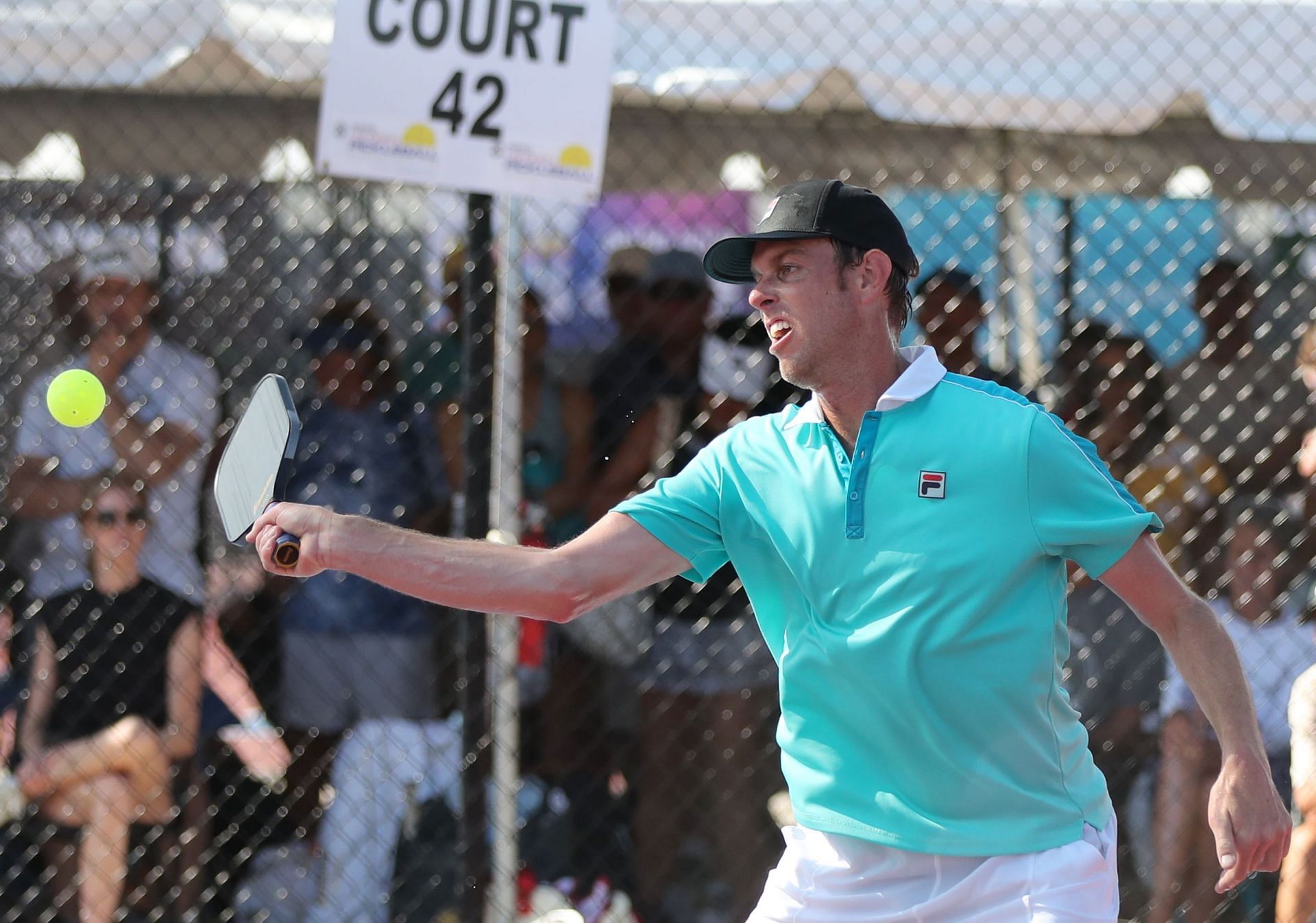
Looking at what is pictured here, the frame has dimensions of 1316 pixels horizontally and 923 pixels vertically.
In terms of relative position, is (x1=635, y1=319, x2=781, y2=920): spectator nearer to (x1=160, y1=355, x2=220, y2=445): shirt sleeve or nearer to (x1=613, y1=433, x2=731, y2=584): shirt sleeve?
(x1=160, y1=355, x2=220, y2=445): shirt sleeve

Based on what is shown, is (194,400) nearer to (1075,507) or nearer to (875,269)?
(875,269)

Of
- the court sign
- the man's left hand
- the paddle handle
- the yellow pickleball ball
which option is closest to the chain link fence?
the court sign

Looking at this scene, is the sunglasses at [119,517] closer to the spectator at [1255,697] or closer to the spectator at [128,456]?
the spectator at [128,456]

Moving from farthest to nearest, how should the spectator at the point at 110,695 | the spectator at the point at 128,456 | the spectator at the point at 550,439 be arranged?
the spectator at the point at 550,439, the spectator at the point at 128,456, the spectator at the point at 110,695

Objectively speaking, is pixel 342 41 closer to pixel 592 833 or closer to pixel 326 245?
pixel 326 245

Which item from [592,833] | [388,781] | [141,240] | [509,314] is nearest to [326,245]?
[141,240]

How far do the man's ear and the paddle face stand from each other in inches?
40.1

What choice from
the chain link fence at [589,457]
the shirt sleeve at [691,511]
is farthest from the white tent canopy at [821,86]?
the shirt sleeve at [691,511]

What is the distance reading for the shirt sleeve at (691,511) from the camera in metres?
2.57

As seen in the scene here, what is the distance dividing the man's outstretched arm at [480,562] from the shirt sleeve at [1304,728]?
2.50 m

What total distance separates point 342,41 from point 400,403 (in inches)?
46.5

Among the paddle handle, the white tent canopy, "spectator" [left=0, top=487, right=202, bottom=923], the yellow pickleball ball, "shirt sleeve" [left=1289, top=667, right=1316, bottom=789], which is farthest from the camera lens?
"spectator" [left=0, top=487, right=202, bottom=923]

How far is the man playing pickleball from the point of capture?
2.32 metres

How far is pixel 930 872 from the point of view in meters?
2.36
